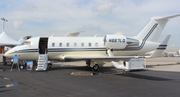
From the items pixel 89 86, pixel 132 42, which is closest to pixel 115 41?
pixel 132 42

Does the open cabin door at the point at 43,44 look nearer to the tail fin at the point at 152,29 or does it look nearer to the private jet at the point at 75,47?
the private jet at the point at 75,47

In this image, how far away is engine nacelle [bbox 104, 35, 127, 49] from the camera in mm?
17250

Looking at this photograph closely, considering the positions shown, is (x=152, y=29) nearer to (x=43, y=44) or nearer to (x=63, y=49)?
(x=63, y=49)

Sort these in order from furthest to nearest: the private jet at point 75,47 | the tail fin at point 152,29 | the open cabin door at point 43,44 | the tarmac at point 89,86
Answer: the tail fin at point 152,29 < the open cabin door at point 43,44 < the private jet at point 75,47 < the tarmac at point 89,86

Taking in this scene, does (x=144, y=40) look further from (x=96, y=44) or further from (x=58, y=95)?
(x=58, y=95)

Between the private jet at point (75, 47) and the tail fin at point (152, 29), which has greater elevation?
the tail fin at point (152, 29)

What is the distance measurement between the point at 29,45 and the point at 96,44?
6.70m

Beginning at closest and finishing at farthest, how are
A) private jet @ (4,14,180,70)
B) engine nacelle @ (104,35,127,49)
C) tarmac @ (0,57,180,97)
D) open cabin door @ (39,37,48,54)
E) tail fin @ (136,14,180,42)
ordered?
tarmac @ (0,57,180,97)
engine nacelle @ (104,35,127,49)
private jet @ (4,14,180,70)
open cabin door @ (39,37,48,54)
tail fin @ (136,14,180,42)

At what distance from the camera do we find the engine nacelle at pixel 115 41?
17.2 metres

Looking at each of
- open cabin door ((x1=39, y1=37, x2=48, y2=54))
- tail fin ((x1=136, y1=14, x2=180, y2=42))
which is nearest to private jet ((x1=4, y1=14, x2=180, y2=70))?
open cabin door ((x1=39, y1=37, x2=48, y2=54))

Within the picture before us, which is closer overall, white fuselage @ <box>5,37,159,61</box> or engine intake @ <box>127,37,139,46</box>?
white fuselage @ <box>5,37,159,61</box>

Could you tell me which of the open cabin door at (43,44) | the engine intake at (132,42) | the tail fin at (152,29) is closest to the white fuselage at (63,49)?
the open cabin door at (43,44)

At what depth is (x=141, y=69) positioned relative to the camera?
1709 cm

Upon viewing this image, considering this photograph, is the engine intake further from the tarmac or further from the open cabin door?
the open cabin door
